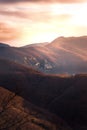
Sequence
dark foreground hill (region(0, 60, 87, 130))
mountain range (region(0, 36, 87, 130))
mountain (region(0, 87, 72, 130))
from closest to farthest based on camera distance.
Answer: mountain (region(0, 87, 72, 130)) < mountain range (region(0, 36, 87, 130)) < dark foreground hill (region(0, 60, 87, 130))

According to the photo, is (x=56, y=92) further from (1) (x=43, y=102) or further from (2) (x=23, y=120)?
(2) (x=23, y=120)

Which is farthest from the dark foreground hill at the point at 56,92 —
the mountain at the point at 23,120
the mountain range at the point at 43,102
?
the mountain at the point at 23,120

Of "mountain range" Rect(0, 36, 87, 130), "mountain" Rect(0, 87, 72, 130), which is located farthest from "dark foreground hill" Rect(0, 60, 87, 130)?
"mountain" Rect(0, 87, 72, 130)

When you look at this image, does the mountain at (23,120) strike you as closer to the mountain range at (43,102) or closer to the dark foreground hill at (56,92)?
the mountain range at (43,102)

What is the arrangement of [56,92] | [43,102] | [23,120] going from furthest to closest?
[56,92] < [43,102] < [23,120]

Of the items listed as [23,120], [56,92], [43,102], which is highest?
[23,120]

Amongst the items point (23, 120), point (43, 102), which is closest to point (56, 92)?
point (43, 102)

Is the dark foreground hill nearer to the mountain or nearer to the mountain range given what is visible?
the mountain range

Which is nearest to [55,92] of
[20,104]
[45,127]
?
[20,104]
